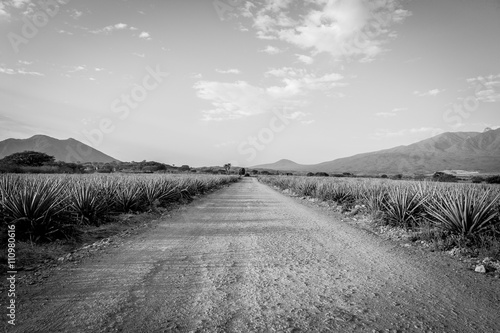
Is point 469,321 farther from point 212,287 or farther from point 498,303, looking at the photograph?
point 212,287

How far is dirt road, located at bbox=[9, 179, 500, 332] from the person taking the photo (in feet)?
8.96

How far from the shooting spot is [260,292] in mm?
3463

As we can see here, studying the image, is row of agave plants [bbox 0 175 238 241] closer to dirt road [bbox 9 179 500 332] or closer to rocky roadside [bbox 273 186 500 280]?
dirt road [bbox 9 179 500 332]

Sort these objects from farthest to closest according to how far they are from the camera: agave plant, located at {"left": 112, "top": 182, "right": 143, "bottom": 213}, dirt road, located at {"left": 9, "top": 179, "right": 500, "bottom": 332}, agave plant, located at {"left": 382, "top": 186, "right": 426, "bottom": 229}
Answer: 1. agave plant, located at {"left": 112, "top": 182, "right": 143, "bottom": 213}
2. agave plant, located at {"left": 382, "top": 186, "right": 426, "bottom": 229}
3. dirt road, located at {"left": 9, "top": 179, "right": 500, "bottom": 332}

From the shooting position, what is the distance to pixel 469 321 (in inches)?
116

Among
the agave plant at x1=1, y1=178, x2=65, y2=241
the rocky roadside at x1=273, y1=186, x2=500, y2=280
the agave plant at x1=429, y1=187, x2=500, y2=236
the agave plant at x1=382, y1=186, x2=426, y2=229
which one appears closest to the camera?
the rocky roadside at x1=273, y1=186, x2=500, y2=280

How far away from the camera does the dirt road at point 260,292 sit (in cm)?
273

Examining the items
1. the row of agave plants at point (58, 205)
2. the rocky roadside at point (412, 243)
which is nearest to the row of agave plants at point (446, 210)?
the rocky roadside at point (412, 243)

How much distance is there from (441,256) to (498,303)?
2.22 metres

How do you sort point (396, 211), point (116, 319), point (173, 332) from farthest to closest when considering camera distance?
point (396, 211)
point (116, 319)
point (173, 332)

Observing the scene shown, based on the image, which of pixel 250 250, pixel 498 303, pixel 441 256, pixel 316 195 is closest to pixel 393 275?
pixel 498 303

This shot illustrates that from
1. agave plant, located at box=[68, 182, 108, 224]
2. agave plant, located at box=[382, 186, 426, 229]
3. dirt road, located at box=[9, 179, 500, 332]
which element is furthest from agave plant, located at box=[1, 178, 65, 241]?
agave plant, located at box=[382, 186, 426, 229]

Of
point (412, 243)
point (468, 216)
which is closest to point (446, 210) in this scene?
point (468, 216)

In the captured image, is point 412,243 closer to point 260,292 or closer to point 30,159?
point 260,292
